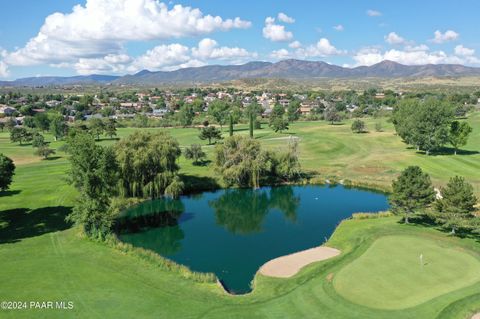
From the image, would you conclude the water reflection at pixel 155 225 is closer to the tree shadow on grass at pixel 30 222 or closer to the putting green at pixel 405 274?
the tree shadow on grass at pixel 30 222

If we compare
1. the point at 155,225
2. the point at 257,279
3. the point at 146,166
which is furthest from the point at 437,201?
the point at 146,166

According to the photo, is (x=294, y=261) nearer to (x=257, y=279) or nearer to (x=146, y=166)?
(x=257, y=279)

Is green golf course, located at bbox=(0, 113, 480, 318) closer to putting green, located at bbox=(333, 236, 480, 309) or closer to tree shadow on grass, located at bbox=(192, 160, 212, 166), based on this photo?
putting green, located at bbox=(333, 236, 480, 309)

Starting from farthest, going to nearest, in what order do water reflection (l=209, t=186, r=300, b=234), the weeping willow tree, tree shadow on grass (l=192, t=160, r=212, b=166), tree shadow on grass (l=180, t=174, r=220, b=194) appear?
1. tree shadow on grass (l=192, t=160, r=212, b=166)
2. tree shadow on grass (l=180, t=174, r=220, b=194)
3. the weeping willow tree
4. water reflection (l=209, t=186, r=300, b=234)

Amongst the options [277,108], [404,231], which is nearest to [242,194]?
[404,231]

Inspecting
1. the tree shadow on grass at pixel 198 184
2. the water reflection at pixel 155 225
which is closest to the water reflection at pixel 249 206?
the tree shadow on grass at pixel 198 184

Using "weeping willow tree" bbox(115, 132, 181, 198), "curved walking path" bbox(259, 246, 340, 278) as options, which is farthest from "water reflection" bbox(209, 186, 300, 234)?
"curved walking path" bbox(259, 246, 340, 278)

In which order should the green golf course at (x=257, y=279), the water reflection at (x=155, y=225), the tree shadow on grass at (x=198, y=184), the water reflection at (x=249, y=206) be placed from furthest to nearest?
the tree shadow on grass at (x=198, y=184)
the water reflection at (x=249, y=206)
the water reflection at (x=155, y=225)
the green golf course at (x=257, y=279)
